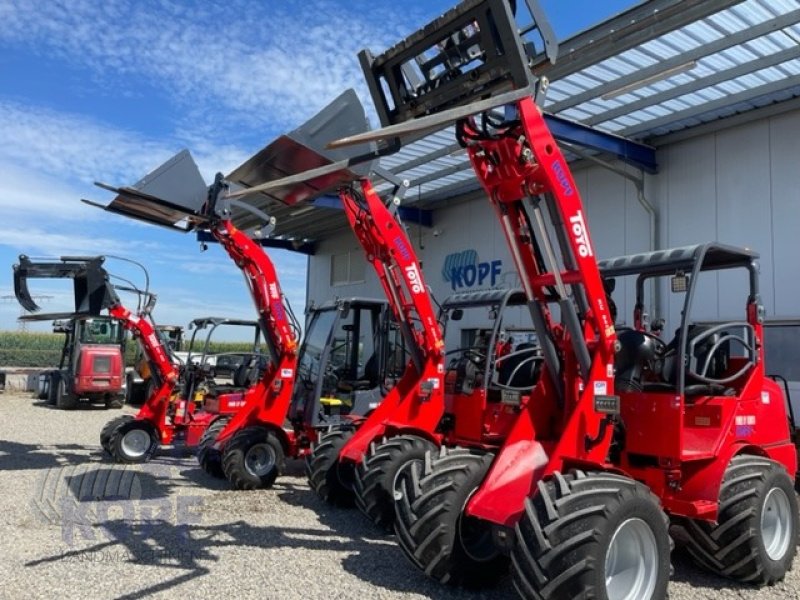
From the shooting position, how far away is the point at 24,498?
7.75 meters

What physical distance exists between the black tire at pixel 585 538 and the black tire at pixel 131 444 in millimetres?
7892

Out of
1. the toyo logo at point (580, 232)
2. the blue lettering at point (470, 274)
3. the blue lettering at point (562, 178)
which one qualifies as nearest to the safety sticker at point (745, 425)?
the toyo logo at point (580, 232)

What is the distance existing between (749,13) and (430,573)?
7.80 metres

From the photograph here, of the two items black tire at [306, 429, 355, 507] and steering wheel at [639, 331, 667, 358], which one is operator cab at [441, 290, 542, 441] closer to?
steering wheel at [639, 331, 667, 358]

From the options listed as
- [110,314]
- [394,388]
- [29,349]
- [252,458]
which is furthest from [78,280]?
[29,349]

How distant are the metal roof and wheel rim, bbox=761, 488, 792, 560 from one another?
4729mm

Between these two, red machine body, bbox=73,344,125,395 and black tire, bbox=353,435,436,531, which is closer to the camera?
black tire, bbox=353,435,436,531

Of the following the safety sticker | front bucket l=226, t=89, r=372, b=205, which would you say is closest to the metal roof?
front bucket l=226, t=89, r=372, b=205

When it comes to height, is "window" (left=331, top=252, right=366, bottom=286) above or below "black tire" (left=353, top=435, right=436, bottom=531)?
above

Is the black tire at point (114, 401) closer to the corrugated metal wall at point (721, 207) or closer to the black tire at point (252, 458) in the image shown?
the corrugated metal wall at point (721, 207)

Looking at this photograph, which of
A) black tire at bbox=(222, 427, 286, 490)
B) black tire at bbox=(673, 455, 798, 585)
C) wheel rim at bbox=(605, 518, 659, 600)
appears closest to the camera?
wheel rim at bbox=(605, 518, 659, 600)

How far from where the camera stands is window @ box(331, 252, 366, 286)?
2078 centimetres

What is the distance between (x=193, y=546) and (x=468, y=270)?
11.6 meters

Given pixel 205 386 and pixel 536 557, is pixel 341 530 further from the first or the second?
pixel 205 386
